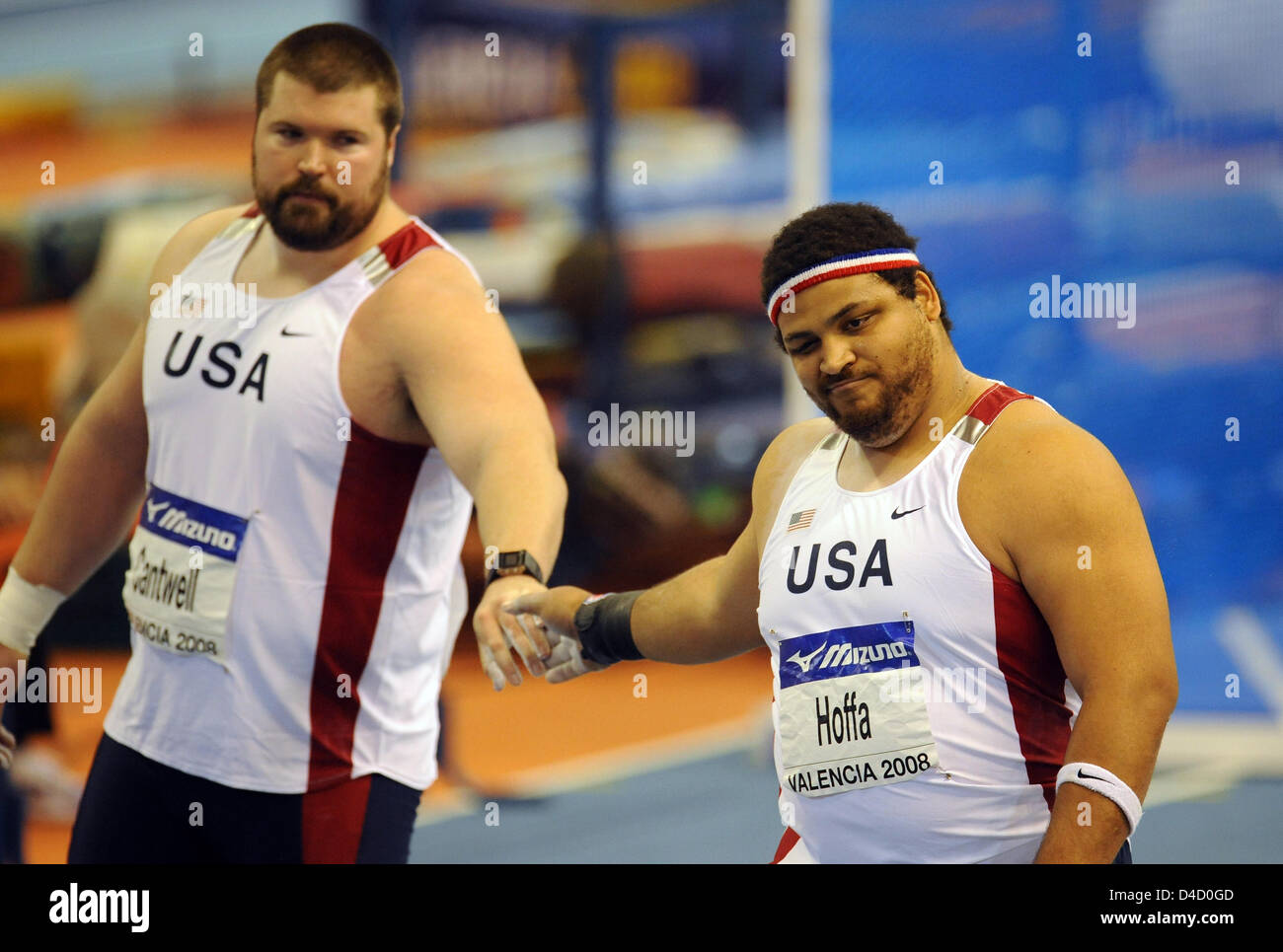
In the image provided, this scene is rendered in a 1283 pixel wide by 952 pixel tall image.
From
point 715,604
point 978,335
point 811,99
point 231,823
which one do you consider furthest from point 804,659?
point 811,99

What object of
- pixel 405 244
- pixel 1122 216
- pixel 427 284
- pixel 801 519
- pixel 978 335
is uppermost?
pixel 1122 216

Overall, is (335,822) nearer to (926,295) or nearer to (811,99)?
(926,295)

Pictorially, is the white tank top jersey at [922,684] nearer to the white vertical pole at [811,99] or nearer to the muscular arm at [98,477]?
the muscular arm at [98,477]

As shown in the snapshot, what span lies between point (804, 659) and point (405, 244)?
119cm

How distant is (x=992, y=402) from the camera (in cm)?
233

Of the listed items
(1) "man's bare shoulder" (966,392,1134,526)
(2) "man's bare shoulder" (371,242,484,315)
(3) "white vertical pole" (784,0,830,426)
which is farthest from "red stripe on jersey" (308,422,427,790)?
(3) "white vertical pole" (784,0,830,426)

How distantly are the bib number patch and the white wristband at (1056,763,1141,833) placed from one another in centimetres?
157

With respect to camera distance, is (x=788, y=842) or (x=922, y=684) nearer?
(x=922, y=684)

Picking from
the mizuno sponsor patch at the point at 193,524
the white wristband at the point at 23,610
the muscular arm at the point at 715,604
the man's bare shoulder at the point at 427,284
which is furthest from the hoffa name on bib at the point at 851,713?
the white wristband at the point at 23,610

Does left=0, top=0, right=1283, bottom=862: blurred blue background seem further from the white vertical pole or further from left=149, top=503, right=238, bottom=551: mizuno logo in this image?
left=149, top=503, right=238, bottom=551: mizuno logo

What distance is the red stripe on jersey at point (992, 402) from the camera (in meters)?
2.30

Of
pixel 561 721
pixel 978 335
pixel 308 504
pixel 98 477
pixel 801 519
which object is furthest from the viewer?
pixel 561 721

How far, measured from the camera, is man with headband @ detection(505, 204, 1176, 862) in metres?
2.09

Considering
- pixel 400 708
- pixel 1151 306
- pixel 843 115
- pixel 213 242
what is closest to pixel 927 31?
pixel 843 115
